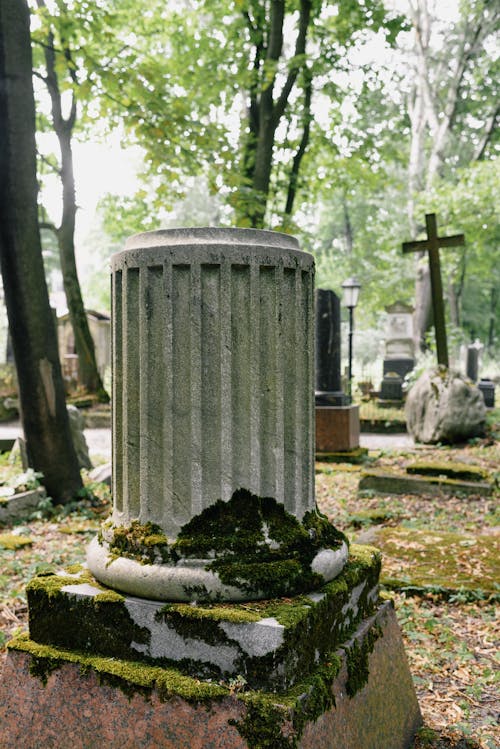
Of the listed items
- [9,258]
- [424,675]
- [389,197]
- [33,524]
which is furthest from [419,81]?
[424,675]

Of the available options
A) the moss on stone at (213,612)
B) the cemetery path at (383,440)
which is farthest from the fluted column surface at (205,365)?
the cemetery path at (383,440)

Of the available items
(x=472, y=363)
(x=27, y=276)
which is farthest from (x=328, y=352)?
(x=472, y=363)

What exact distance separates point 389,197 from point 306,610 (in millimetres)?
37983

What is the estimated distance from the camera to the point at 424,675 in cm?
336

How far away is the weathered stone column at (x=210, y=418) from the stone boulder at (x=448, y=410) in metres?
9.39

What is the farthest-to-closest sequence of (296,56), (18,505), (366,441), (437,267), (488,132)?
(488,132) → (366,441) → (437,267) → (296,56) → (18,505)

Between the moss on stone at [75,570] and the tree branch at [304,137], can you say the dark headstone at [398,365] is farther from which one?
the moss on stone at [75,570]

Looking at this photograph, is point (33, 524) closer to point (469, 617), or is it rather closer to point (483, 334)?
point (469, 617)

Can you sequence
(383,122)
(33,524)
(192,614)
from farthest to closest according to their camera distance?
(383,122), (33,524), (192,614)

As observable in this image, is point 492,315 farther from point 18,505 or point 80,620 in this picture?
point 80,620

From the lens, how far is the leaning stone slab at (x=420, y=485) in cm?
763

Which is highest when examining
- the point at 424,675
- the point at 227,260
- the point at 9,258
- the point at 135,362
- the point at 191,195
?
the point at 191,195

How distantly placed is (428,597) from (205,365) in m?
2.86

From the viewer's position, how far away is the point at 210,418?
233 centimetres
